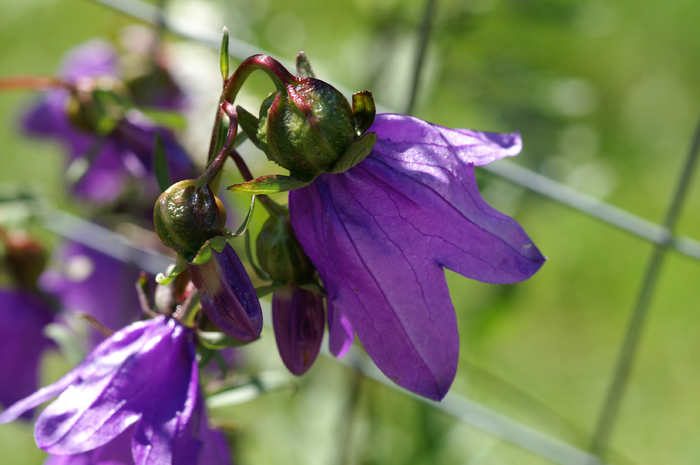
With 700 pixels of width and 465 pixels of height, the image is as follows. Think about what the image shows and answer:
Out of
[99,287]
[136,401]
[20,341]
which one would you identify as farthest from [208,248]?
[99,287]

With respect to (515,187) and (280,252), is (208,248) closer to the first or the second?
(280,252)

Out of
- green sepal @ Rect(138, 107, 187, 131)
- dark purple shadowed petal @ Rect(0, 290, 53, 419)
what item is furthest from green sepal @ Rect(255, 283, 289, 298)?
dark purple shadowed petal @ Rect(0, 290, 53, 419)

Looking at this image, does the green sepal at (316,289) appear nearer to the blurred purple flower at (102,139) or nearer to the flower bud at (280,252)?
the flower bud at (280,252)

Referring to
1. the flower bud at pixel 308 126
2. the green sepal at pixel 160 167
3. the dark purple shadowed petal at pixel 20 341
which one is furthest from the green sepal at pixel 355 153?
the dark purple shadowed petal at pixel 20 341

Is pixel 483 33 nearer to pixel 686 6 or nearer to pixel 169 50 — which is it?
pixel 169 50

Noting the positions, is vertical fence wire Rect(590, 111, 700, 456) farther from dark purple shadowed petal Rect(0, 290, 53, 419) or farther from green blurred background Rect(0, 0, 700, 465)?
dark purple shadowed petal Rect(0, 290, 53, 419)
